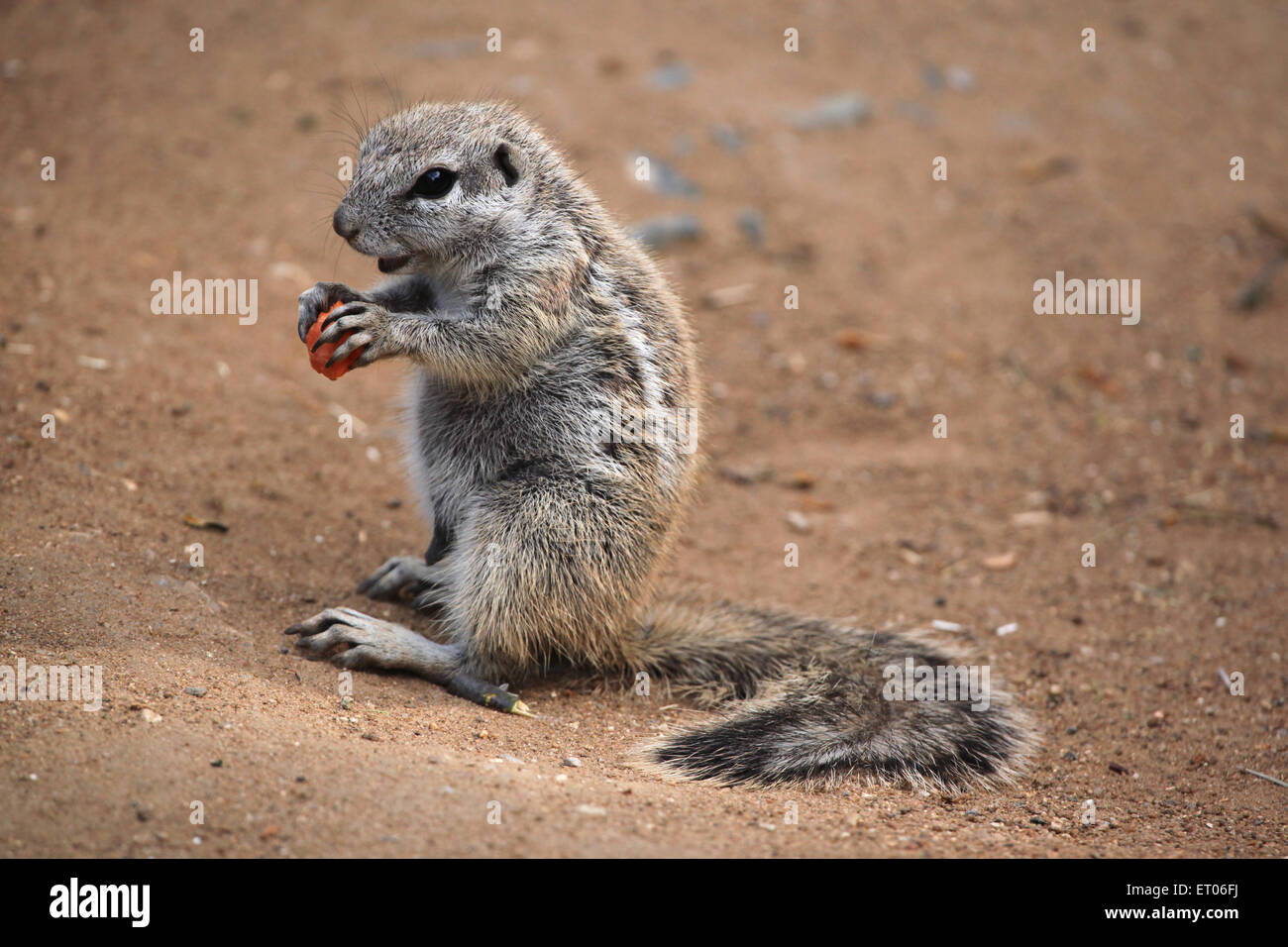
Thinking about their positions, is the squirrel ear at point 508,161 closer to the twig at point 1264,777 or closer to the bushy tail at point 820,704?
the bushy tail at point 820,704

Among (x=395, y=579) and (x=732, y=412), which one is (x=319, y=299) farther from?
(x=732, y=412)

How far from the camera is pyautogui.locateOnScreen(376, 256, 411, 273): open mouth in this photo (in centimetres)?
531

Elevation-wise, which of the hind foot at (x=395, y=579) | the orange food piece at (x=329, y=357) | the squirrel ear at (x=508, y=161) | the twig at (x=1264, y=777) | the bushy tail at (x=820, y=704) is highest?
the squirrel ear at (x=508, y=161)

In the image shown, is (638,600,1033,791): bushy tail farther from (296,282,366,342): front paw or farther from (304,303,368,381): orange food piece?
(296,282,366,342): front paw

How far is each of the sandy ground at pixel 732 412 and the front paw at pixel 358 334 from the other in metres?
1.37

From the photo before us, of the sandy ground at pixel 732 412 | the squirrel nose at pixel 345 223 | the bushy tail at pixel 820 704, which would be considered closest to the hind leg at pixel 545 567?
the sandy ground at pixel 732 412

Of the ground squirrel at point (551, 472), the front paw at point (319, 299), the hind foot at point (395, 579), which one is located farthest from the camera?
the hind foot at point (395, 579)

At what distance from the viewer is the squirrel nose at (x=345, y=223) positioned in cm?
515

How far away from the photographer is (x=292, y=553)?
6.07m

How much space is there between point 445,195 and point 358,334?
33.0 inches

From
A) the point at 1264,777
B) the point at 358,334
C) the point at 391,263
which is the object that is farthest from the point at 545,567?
the point at 1264,777

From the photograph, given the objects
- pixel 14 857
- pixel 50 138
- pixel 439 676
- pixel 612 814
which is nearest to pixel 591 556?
pixel 439 676

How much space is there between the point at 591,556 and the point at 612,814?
1.47 meters

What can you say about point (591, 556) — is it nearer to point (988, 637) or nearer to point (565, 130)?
point (988, 637)
